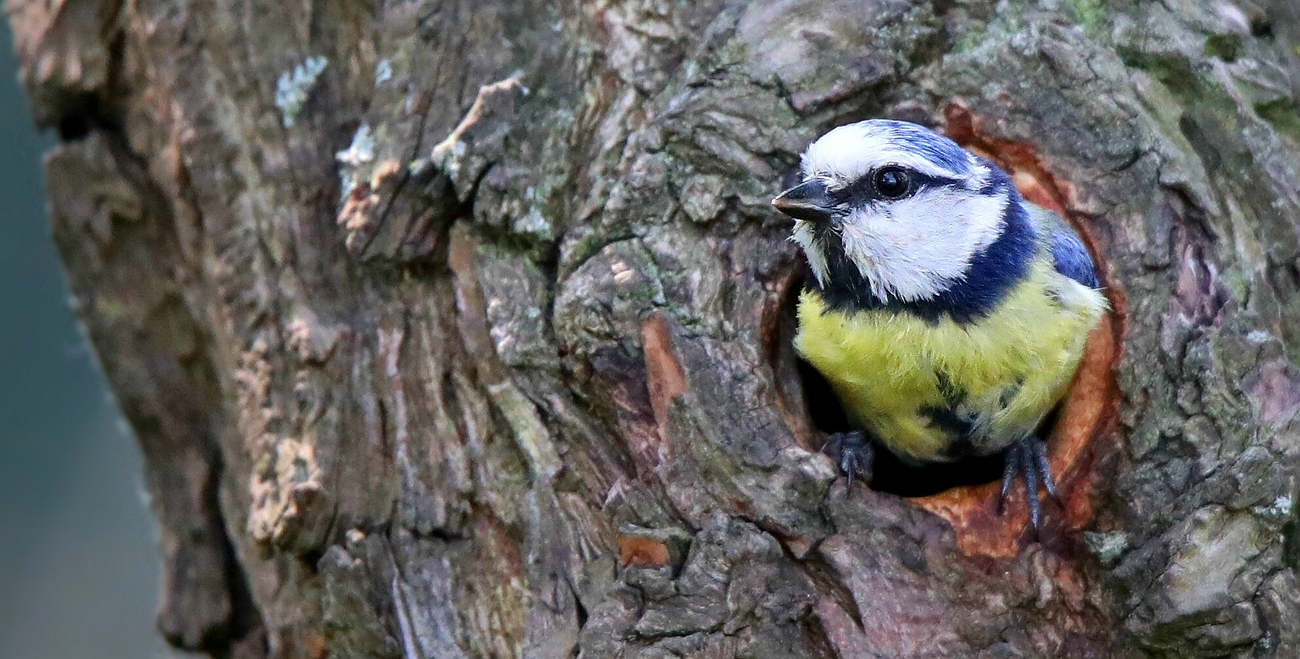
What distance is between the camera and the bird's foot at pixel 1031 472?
246 cm

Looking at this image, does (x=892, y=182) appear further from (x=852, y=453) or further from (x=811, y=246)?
(x=852, y=453)

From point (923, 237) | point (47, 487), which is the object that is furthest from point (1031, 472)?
point (47, 487)

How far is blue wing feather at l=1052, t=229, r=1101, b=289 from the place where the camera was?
255 cm

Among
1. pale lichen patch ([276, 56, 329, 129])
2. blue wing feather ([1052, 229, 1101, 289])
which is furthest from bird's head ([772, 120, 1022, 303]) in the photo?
pale lichen patch ([276, 56, 329, 129])

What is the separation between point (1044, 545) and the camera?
7.90 feet

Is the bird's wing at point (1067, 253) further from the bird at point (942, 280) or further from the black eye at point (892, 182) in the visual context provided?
the black eye at point (892, 182)

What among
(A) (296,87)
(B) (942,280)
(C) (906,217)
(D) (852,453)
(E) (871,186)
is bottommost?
(D) (852,453)

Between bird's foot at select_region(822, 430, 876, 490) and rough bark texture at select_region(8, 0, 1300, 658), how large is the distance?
0.16 metres

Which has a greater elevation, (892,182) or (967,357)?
(892,182)

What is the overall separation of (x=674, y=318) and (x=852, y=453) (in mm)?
517

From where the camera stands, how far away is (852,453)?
2.62 m

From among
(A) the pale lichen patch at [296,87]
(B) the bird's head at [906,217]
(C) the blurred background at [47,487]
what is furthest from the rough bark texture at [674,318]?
(C) the blurred background at [47,487]

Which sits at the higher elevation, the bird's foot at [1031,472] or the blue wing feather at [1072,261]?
the blue wing feather at [1072,261]

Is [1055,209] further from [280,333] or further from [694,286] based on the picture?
[280,333]
